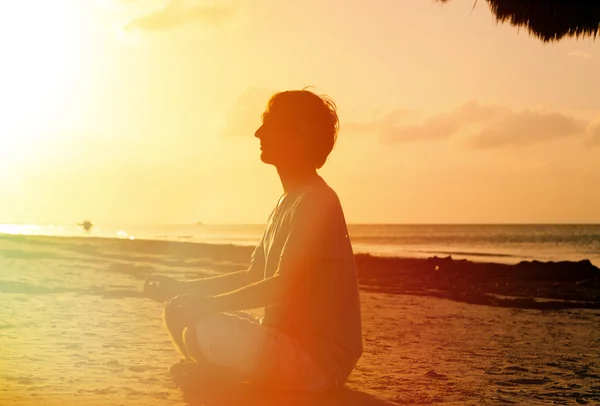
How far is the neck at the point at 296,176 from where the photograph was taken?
12.3 feet

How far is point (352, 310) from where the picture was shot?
148 inches

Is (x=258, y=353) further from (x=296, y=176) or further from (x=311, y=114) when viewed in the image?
(x=311, y=114)

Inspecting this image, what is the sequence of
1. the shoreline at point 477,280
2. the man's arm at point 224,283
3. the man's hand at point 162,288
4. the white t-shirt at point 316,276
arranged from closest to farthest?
the white t-shirt at point 316,276
the man's hand at point 162,288
the man's arm at point 224,283
the shoreline at point 477,280

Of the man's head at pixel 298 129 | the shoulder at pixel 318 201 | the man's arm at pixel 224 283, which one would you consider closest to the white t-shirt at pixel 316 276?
the shoulder at pixel 318 201

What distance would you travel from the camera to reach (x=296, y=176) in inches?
149

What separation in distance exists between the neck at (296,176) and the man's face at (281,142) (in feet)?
0.12

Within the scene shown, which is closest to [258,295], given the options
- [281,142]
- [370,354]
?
[281,142]

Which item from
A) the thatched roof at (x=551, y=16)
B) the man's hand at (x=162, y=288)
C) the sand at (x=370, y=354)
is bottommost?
the sand at (x=370, y=354)

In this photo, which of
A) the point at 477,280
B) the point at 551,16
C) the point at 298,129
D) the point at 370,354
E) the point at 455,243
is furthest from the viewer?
the point at 455,243

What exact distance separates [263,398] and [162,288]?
818mm

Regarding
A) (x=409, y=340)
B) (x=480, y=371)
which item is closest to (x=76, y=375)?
(x=480, y=371)

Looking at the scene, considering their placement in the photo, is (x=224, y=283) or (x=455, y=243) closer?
(x=224, y=283)

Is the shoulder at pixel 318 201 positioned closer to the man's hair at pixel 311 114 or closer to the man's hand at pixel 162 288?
the man's hair at pixel 311 114

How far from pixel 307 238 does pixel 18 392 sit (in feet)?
6.54
